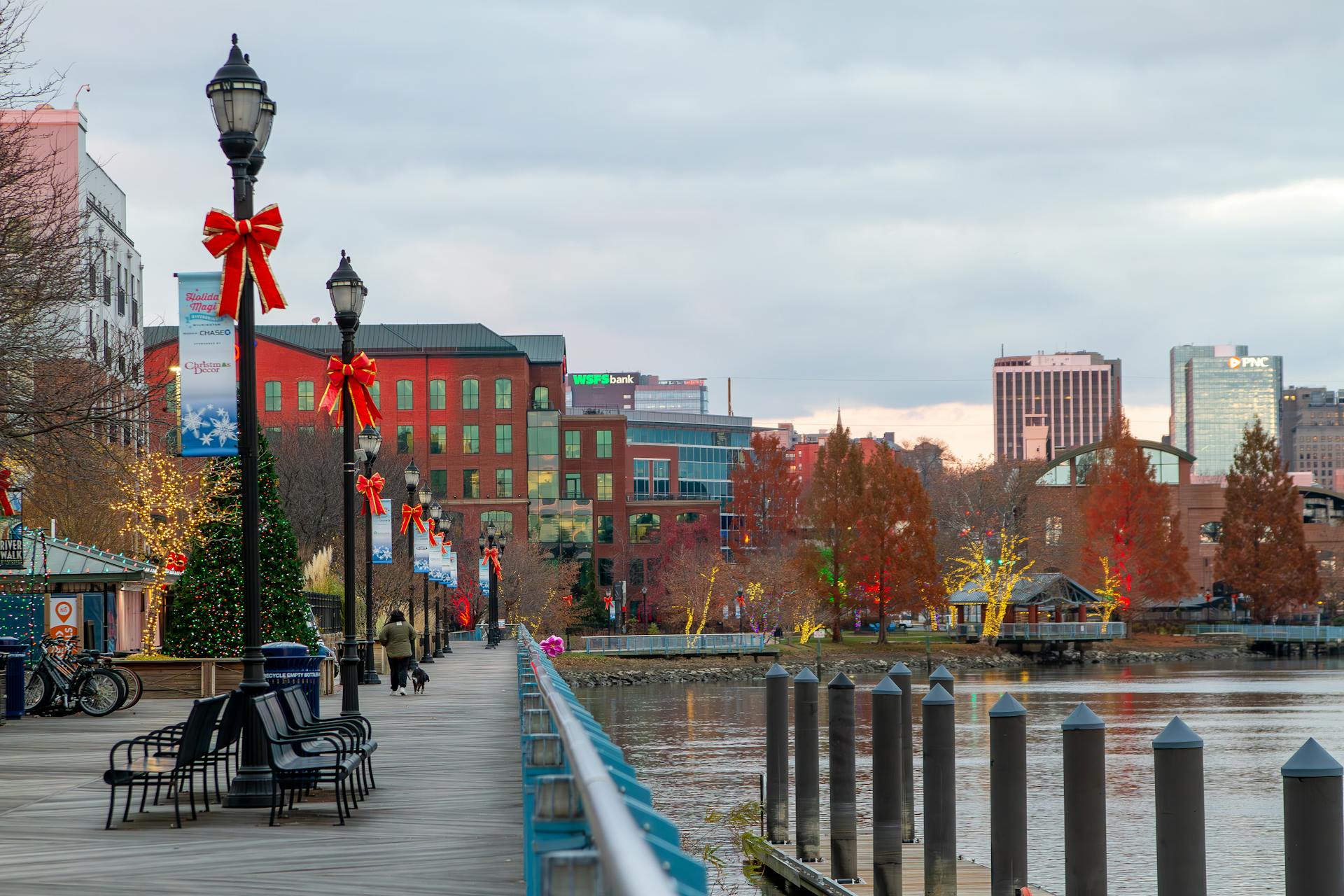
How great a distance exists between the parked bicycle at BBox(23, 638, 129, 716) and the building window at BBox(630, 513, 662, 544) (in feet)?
324

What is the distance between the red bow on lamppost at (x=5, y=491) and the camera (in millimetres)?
25941

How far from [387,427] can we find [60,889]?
4234 inches

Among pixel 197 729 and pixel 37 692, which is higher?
pixel 197 729

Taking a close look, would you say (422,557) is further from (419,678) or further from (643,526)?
(643,526)

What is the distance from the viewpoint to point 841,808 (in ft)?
52.4

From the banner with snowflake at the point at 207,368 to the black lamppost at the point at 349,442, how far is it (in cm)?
985

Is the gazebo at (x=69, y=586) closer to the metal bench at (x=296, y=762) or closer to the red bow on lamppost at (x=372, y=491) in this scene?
the red bow on lamppost at (x=372, y=491)

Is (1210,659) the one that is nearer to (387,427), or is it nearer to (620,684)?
(620,684)

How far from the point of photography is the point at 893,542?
3573 inches

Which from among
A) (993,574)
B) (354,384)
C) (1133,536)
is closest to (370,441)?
(354,384)

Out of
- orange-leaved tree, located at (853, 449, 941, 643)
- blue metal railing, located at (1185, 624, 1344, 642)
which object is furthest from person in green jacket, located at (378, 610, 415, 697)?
blue metal railing, located at (1185, 624, 1344, 642)

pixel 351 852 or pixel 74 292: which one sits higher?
pixel 74 292

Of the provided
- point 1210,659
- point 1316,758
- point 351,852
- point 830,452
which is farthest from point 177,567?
point 1210,659

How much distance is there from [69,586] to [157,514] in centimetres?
964
